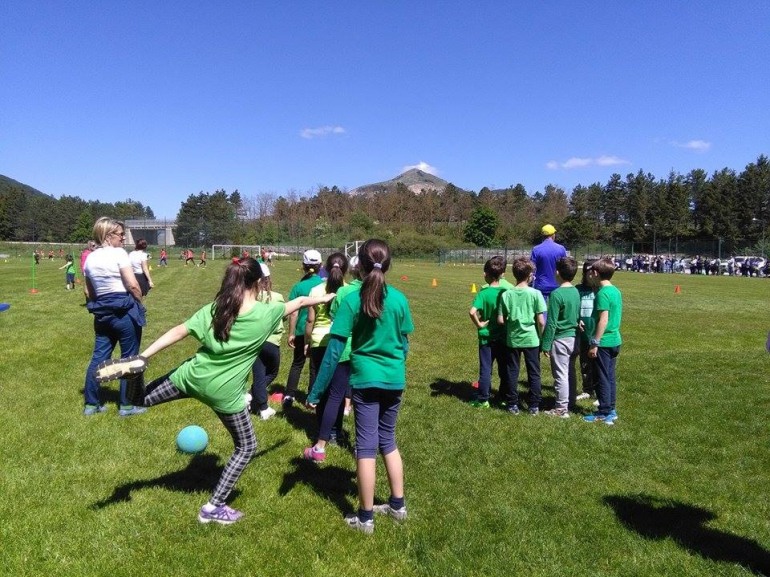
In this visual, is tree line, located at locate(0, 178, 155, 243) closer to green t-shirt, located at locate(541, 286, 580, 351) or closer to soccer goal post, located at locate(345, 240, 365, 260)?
soccer goal post, located at locate(345, 240, 365, 260)

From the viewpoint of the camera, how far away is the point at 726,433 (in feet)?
20.2

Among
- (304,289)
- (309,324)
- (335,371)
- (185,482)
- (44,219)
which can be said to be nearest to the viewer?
(185,482)

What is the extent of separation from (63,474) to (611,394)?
5667 mm

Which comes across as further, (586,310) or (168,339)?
(586,310)

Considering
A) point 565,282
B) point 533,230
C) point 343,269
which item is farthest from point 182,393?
point 533,230

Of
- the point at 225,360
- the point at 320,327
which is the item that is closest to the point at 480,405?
the point at 320,327

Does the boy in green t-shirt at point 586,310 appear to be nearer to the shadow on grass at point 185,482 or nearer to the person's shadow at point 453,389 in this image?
the person's shadow at point 453,389

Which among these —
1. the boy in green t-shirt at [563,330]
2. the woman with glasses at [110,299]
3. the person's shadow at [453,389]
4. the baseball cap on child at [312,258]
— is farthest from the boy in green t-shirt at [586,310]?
the woman with glasses at [110,299]

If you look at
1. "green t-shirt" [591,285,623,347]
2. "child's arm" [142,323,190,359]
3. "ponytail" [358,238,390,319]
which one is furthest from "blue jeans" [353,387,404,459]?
"green t-shirt" [591,285,623,347]

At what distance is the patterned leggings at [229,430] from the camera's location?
12.9 ft

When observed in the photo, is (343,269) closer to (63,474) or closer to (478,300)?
(478,300)

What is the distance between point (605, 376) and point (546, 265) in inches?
66.6

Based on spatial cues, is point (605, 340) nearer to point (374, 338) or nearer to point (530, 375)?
point (530, 375)

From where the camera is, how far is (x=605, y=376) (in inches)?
254
